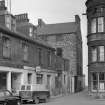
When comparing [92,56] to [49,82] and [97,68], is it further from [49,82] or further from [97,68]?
[49,82]

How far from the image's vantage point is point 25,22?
4241 centimetres

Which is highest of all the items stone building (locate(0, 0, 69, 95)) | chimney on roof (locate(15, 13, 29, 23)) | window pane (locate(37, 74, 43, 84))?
chimney on roof (locate(15, 13, 29, 23))

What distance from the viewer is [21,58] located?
31.6m

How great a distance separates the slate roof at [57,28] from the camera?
186 feet

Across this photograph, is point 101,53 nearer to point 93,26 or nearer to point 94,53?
point 94,53

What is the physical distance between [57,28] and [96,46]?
24694 millimetres

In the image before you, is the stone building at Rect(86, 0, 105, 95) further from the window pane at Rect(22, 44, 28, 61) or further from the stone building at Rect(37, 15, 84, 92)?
the stone building at Rect(37, 15, 84, 92)

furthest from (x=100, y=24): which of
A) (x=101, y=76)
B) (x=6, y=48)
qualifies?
(x=6, y=48)

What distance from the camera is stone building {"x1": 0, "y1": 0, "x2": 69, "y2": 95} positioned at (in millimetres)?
28500

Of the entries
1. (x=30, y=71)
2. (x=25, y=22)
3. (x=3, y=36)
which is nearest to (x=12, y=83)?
(x=30, y=71)

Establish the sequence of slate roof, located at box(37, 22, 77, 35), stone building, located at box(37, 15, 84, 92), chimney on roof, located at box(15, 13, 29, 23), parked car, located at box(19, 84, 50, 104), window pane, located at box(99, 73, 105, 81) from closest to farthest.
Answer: parked car, located at box(19, 84, 50, 104), window pane, located at box(99, 73, 105, 81), chimney on roof, located at box(15, 13, 29, 23), stone building, located at box(37, 15, 84, 92), slate roof, located at box(37, 22, 77, 35)

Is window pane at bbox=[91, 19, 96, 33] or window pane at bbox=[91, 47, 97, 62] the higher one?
window pane at bbox=[91, 19, 96, 33]

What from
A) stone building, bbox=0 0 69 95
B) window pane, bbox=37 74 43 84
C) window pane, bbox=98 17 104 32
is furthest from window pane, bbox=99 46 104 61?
window pane, bbox=37 74 43 84

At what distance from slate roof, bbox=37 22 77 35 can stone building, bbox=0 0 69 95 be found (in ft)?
45.8
